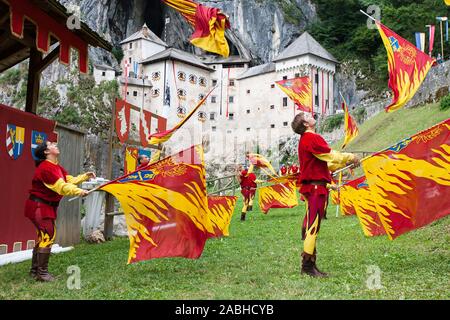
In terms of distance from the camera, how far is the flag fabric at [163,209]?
6258 mm

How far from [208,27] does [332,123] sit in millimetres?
43093

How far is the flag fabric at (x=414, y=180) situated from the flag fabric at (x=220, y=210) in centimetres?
423

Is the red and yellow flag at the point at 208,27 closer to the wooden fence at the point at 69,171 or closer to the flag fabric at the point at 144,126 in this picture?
the wooden fence at the point at 69,171

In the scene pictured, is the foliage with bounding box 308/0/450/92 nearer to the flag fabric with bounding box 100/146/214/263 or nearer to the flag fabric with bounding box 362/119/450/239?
the flag fabric with bounding box 362/119/450/239

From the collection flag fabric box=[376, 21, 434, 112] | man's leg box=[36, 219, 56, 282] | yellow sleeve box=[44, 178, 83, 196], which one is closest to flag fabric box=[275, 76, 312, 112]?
flag fabric box=[376, 21, 434, 112]

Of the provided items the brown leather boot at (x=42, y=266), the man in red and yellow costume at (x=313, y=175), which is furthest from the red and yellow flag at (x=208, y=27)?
the brown leather boot at (x=42, y=266)

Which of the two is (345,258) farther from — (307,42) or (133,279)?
(307,42)

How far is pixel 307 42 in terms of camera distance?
6075cm

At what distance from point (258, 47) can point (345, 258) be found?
62768 millimetres

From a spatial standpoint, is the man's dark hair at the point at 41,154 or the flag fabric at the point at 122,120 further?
the flag fabric at the point at 122,120

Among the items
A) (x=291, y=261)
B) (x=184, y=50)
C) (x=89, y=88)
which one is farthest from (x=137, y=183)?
(x=184, y=50)

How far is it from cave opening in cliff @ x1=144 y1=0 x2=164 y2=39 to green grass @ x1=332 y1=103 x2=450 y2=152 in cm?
4645

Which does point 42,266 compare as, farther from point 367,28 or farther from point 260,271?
point 367,28

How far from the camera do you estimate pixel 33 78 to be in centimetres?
910
